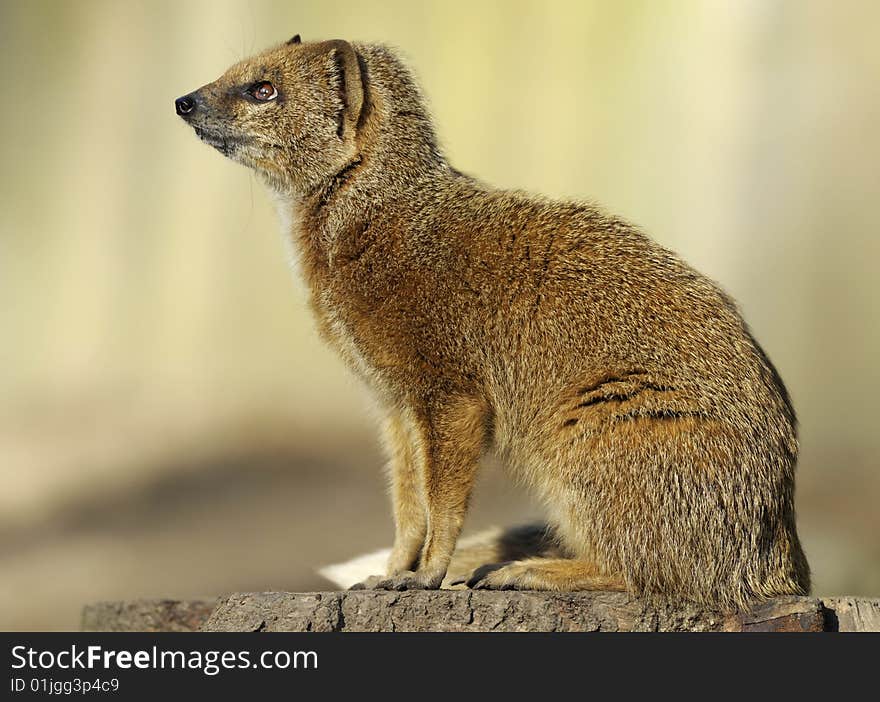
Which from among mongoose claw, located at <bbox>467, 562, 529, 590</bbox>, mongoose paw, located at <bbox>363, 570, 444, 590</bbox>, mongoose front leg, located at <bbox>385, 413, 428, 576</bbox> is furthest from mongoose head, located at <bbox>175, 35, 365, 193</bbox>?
mongoose claw, located at <bbox>467, 562, 529, 590</bbox>

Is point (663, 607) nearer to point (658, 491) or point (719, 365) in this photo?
point (658, 491)

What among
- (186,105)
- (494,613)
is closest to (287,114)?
(186,105)

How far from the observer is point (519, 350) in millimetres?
5621

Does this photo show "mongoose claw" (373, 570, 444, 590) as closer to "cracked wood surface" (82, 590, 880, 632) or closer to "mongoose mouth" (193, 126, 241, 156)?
"cracked wood surface" (82, 590, 880, 632)

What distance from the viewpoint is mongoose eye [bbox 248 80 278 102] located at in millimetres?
6152

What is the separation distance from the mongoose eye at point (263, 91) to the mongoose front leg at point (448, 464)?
6.29 feet

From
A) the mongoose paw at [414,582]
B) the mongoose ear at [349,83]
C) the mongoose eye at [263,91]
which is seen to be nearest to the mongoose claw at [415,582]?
the mongoose paw at [414,582]

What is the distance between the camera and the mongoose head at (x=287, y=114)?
6.10 metres

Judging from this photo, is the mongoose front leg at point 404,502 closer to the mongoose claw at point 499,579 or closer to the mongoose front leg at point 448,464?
the mongoose front leg at point 448,464

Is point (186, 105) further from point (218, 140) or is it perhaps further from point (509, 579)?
point (509, 579)

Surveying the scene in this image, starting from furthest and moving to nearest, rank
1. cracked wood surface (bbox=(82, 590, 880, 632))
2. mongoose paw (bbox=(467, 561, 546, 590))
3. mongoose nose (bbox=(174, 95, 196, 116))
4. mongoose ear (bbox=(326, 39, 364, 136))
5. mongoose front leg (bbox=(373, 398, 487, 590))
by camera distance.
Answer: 1. mongoose ear (bbox=(326, 39, 364, 136))
2. mongoose nose (bbox=(174, 95, 196, 116))
3. mongoose front leg (bbox=(373, 398, 487, 590))
4. mongoose paw (bbox=(467, 561, 546, 590))
5. cracked wood surface (bbox=(82, 590, 880, 632))

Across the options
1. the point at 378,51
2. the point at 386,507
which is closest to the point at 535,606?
the point at 378,51

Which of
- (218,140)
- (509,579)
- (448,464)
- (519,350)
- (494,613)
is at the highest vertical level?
(218,140)

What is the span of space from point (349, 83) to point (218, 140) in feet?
2.52
